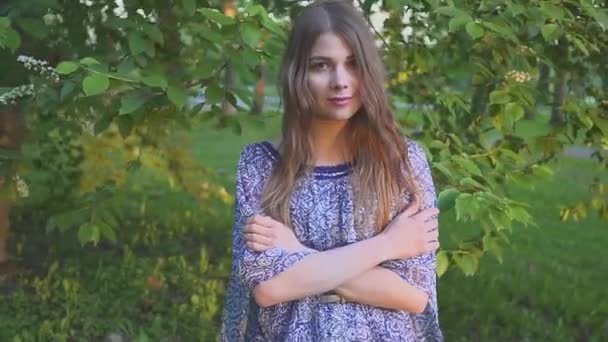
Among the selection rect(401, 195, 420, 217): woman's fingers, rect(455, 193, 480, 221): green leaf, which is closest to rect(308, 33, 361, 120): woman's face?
rect(401, 195, 420, 217): woman's fingers

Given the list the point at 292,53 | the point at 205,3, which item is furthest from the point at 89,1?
the point at 292,53

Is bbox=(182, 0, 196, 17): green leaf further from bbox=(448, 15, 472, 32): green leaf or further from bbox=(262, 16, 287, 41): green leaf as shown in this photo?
bbox=(448, 15, 472, 32): green leaf

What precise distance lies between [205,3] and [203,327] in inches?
72.8

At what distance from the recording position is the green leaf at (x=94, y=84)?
277 cm

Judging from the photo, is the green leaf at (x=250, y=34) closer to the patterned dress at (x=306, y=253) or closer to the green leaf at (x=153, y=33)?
the green leaf at (x=153, y=33)

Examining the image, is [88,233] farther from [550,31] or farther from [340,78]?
[340,78]

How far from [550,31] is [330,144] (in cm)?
151

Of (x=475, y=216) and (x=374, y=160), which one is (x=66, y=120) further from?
(x=374, y=160)

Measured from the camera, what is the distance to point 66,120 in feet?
13.6

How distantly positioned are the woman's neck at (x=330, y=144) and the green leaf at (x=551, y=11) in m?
1.44

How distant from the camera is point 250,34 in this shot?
9.46 ft

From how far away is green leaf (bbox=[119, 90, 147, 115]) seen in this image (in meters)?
2.96

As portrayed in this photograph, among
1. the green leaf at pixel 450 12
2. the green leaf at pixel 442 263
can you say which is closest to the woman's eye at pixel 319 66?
the green leaf at pixel 450 12

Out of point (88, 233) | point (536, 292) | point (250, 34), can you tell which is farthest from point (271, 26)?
point (536, 292)
